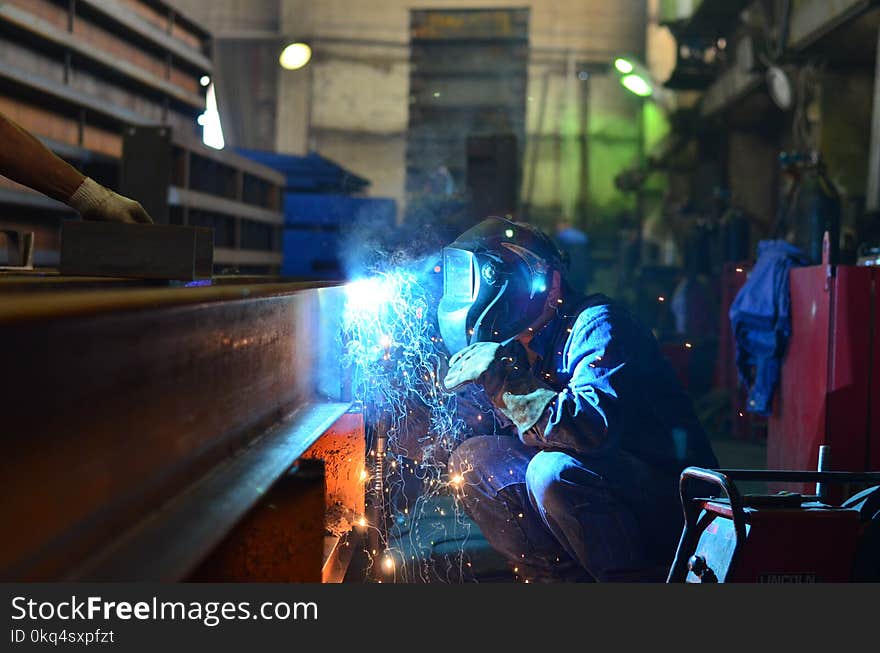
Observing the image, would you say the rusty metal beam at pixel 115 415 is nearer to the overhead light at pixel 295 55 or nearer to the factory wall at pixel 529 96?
the overhead light at pixel 295 55

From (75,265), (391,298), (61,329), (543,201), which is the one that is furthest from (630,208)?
(61,329)

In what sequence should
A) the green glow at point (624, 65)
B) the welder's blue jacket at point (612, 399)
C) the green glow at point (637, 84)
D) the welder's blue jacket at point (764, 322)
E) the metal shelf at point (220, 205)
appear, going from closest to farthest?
the welder's blue jacket at point (612, 399) → the metal shelf at point (220, 205) → the welder's blue jacket at point (764, 322) → the green glow at point (624, 65) → the green glow at point (637, 84)

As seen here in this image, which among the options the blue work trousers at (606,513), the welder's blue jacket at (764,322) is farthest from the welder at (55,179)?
the welder's blue jacket at (764,322)

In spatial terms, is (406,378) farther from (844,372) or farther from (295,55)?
(295,55)

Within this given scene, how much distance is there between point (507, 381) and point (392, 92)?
1057 cm

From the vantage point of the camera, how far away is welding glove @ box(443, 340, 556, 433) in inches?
119

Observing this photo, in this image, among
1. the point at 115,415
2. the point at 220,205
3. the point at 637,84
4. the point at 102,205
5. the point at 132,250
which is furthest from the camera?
the point at 637,84

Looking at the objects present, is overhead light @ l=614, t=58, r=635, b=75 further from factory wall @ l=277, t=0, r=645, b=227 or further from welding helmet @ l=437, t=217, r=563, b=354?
welding helmet @ l=437, t=217, r=563, b=354

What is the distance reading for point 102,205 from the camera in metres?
2.56

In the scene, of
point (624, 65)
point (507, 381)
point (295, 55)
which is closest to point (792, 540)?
point (507, 381)

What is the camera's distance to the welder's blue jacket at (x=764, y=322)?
538cm

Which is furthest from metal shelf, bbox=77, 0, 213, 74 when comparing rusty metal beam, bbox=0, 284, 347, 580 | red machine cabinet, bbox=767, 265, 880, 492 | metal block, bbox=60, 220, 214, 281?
red machine cabinet, bbox=767, 265, 880, 492

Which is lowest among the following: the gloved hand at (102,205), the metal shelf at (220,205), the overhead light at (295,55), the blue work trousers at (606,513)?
the blue work trousers at (606,513)

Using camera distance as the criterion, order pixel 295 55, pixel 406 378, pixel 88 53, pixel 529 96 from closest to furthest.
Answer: pixel 406 378 → pixel 88 53 → pixel 295 55 → pixel 529 96
